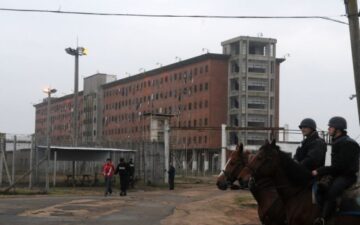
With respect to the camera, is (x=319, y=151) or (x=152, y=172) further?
(x=152, y=172)

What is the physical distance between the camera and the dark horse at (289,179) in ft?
33.0

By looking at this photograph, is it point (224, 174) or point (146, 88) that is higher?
point (146, 88)

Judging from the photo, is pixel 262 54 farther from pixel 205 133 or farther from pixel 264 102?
pixel 205 133

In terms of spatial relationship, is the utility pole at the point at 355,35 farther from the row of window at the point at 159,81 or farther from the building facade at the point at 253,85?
the row of window at the point at 159,81

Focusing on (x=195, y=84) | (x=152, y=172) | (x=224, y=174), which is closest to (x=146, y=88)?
(x=195, y=84)

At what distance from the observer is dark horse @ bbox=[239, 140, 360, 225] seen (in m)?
10.1

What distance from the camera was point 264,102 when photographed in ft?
342

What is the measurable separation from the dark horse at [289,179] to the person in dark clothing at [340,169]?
1.04ft

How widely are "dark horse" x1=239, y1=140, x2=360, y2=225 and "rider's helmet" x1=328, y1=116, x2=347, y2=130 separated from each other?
0.94 metres

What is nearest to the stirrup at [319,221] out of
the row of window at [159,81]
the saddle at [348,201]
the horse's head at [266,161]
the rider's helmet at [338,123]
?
the saddle at [348,201]

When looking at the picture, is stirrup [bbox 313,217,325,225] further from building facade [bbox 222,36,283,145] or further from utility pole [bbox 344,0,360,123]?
building facade [bbox 222,36,283,145]

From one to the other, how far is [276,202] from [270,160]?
205 centimetres

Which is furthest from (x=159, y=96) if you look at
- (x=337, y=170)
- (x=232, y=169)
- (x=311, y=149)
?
(x=337, y=170)

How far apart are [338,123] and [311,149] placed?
1.26 meters
